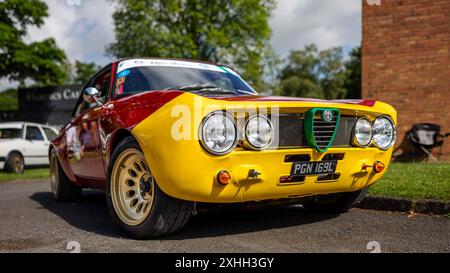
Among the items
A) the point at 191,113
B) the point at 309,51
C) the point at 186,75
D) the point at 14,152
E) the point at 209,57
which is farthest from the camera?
the point at 309,51

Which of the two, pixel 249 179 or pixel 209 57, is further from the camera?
pixel 209 57

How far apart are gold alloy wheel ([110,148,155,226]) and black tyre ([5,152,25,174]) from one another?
1005 cm

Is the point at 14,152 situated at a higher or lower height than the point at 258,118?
lower

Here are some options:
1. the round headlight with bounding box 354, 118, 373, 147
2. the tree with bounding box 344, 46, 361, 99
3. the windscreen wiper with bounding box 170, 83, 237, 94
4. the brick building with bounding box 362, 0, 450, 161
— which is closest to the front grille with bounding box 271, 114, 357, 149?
the round headlight with bounding box 354, 118, 373, 147

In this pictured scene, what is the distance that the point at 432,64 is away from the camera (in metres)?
9.64

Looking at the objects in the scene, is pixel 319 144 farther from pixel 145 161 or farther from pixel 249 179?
pixel 145 161

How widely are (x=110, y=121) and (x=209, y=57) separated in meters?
25.1

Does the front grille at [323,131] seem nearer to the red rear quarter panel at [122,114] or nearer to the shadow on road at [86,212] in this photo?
the red rear quarter panel at [122,114]

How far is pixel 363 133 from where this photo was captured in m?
3.71

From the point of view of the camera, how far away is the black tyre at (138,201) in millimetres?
3311

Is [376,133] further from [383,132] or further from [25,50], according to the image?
[25,50]

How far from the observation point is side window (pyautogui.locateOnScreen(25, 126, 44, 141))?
13.6 meters

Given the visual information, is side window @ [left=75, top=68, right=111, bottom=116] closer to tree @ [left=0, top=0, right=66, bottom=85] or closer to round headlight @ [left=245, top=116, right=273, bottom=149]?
round headlight @ [left=245, top=116, right=273, bottom=149]
